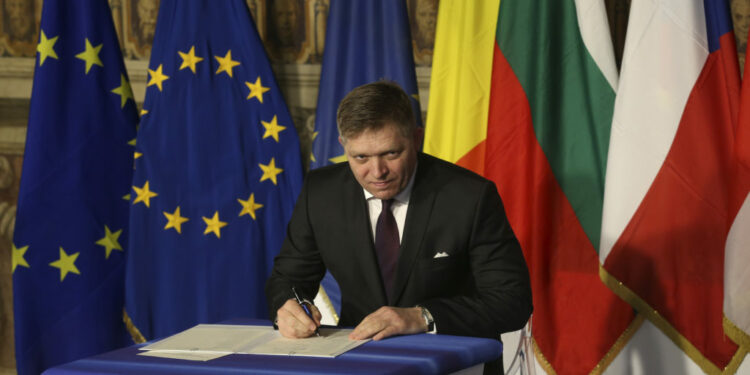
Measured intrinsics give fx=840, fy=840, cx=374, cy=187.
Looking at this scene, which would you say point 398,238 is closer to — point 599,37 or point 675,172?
point 675,172

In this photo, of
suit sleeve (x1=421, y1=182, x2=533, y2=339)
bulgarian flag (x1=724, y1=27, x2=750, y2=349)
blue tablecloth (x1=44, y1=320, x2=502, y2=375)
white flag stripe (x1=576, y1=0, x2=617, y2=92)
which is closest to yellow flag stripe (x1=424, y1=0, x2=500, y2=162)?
white flag stripe (x1=576, y1=0, x2=617, y2=92)

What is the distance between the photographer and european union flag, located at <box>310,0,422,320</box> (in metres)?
3.76

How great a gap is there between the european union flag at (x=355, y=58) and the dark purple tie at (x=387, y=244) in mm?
1435

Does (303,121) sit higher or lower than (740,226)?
higher

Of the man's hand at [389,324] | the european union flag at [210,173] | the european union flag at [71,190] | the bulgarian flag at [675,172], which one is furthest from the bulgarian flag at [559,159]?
the european union flag at [71,190]

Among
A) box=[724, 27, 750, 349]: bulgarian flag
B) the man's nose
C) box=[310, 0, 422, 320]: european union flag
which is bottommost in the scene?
box=[724, 27, 750, 349]: bulgarian flag

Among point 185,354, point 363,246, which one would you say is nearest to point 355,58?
point 363,246

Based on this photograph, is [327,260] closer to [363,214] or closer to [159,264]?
[363,214]

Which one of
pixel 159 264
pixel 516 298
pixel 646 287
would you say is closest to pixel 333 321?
pixel 159 264

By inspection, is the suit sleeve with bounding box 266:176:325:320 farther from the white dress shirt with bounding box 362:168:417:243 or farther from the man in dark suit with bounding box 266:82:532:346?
the white dress shirt with bounding box 362:168:417:243

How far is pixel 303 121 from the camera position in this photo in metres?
4.25

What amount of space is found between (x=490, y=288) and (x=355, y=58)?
1.87m

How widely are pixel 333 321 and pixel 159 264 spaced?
0.86 meters

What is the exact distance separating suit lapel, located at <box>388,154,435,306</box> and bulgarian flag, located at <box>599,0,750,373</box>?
4.04ft
